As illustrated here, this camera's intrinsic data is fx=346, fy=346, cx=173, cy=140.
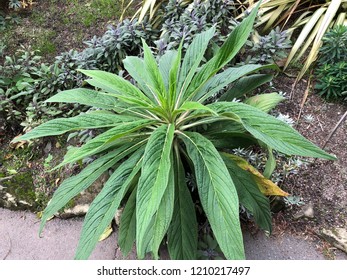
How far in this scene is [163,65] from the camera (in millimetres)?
2359

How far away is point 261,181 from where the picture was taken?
2.17 meters

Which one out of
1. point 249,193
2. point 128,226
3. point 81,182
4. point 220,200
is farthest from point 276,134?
point 81,182

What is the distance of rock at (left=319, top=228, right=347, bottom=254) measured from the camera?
87.1 inches

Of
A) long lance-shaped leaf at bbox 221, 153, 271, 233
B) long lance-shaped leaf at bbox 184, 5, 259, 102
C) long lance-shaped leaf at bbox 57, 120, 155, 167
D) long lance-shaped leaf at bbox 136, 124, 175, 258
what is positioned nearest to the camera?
long lance-shaped leaf at bbox 136, 124, 175, 258

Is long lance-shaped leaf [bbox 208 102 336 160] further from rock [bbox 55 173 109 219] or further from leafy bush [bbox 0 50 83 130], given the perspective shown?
leafy bush [bbox 0 50 83 130]

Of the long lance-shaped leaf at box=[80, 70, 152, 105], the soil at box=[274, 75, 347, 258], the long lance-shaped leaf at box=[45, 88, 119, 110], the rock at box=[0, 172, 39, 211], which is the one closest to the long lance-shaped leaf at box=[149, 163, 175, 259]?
the long lance-shaped leaf at box=[80, 70, 152, 105]

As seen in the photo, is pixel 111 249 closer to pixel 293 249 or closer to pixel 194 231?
pixel 194 231

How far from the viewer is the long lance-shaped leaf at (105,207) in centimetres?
176

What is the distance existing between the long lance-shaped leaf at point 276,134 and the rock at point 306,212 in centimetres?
91

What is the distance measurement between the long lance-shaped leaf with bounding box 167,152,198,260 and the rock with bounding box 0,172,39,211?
140 cm

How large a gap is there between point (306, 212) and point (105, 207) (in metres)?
1.36

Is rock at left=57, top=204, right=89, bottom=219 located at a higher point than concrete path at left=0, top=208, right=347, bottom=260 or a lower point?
higher

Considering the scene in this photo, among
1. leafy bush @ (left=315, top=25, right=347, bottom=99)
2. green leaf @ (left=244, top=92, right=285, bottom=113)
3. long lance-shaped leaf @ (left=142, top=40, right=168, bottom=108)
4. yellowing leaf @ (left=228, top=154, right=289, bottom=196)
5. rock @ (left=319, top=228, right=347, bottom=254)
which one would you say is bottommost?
rock @ (left=319, top=228, right=347, bottom=254)

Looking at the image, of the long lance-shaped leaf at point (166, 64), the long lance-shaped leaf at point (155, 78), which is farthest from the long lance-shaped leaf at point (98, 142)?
the long lance-shaped leaf at point (166, 64)
